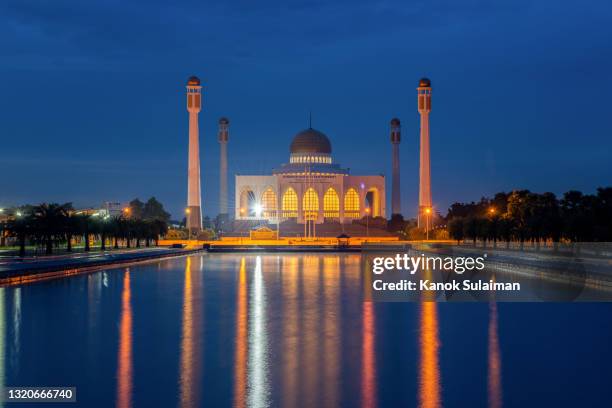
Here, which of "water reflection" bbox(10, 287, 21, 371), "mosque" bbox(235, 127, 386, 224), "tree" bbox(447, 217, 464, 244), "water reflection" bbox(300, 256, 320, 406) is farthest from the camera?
"mosque" bbox(235, 127, 386, 224)

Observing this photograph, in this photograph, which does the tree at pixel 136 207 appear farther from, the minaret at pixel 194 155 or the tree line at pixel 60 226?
the tree line at pixel 60 226

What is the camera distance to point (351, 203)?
3194 inches

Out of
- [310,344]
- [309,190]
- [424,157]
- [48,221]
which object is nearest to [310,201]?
[309,190]

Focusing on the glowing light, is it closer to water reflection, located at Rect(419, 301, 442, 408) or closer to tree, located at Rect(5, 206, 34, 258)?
tree, located at Rect(5, 206, 34, 258)

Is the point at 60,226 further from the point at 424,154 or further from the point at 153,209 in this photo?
the point at 153,209

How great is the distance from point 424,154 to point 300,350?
57.9 metres

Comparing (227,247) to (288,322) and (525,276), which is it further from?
(288,322)

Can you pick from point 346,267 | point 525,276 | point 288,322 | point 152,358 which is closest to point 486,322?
point 288,322

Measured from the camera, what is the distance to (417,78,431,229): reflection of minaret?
67875 millimetres

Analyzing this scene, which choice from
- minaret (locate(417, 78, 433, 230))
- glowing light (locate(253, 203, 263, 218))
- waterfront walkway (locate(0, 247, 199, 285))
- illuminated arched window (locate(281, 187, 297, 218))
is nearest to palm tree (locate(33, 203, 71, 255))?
waterfront walkway (locate(0, 247, 199, 285))

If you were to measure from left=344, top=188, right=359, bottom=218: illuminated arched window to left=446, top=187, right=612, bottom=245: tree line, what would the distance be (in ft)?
76.0

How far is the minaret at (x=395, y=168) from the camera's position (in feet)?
260

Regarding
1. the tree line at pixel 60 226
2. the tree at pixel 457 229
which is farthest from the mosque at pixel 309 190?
the tree line at pixel 60 226

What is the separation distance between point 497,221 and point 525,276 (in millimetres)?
21630
